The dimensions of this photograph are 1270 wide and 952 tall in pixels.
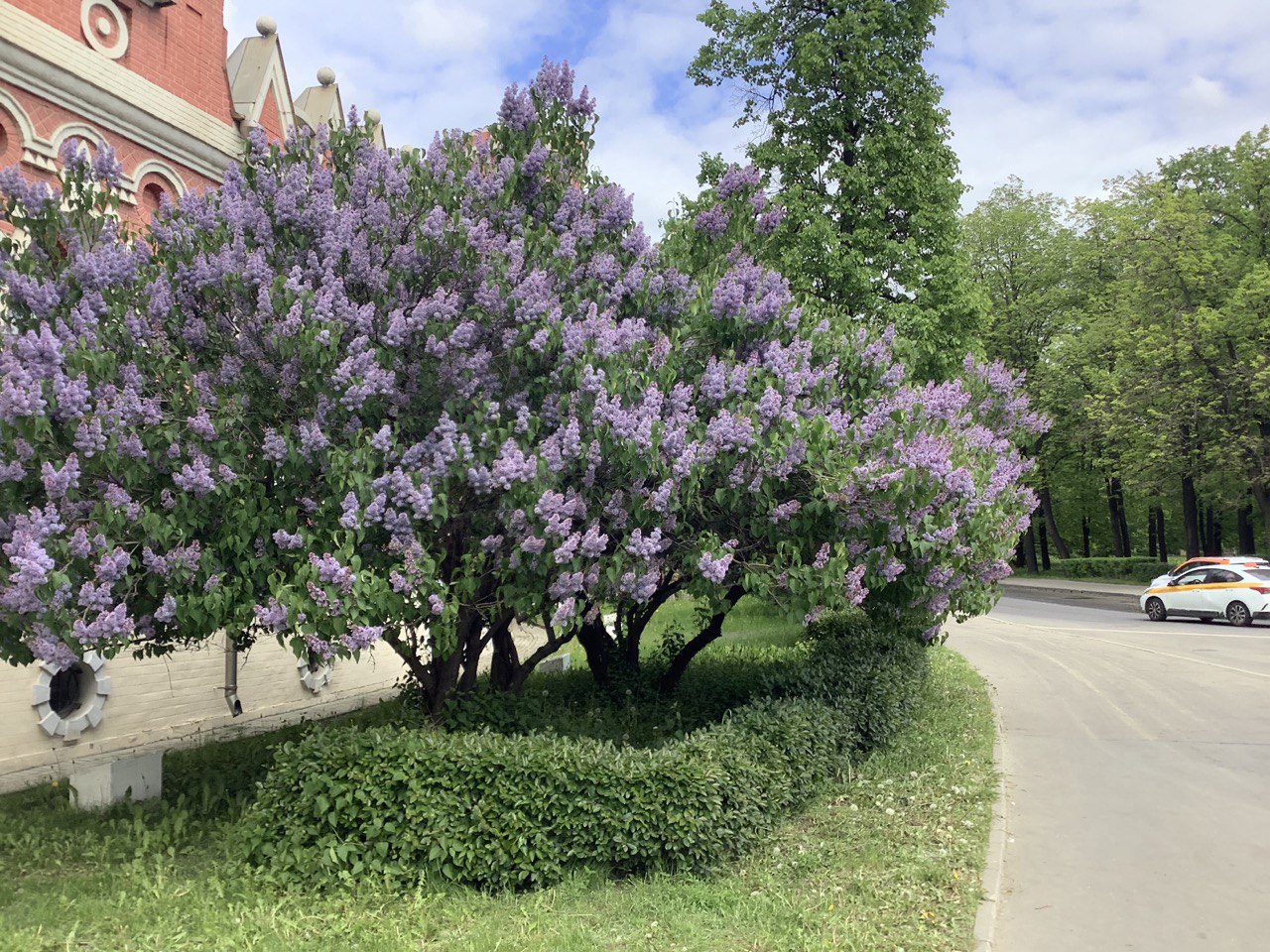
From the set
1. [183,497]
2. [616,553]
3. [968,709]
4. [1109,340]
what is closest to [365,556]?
[183,497]

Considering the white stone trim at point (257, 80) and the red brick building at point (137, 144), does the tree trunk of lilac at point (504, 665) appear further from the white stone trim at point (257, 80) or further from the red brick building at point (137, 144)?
the white stone trim at point (257, 80)

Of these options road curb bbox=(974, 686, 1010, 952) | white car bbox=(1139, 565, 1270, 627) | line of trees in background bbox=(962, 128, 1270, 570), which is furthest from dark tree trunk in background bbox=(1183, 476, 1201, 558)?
road curb bbox=(974, 686, 1010, 952)

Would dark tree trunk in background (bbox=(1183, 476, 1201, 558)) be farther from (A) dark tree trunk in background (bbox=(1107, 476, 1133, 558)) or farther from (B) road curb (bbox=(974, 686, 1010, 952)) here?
(B) road curb (bbox=(974, 686, 1010, 952))

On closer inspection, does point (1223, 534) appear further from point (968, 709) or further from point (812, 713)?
point (812, 713)

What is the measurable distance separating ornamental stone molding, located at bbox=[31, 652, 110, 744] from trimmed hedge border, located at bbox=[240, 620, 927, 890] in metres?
5.23

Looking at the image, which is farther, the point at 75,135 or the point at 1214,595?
the point at 1214,595

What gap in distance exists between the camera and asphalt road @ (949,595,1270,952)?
5551 mm

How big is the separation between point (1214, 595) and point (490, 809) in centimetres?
2101

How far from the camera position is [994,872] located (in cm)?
629

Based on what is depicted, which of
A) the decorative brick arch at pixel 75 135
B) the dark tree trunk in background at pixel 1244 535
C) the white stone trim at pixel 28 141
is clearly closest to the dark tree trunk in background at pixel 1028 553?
the dark tree trunk in background at pixel 1244 535

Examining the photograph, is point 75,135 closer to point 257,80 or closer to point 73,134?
point 73,134

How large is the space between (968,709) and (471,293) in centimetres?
796

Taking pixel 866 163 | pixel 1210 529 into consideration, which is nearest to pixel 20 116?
pixel 866 163

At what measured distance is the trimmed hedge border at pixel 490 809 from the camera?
595cm
